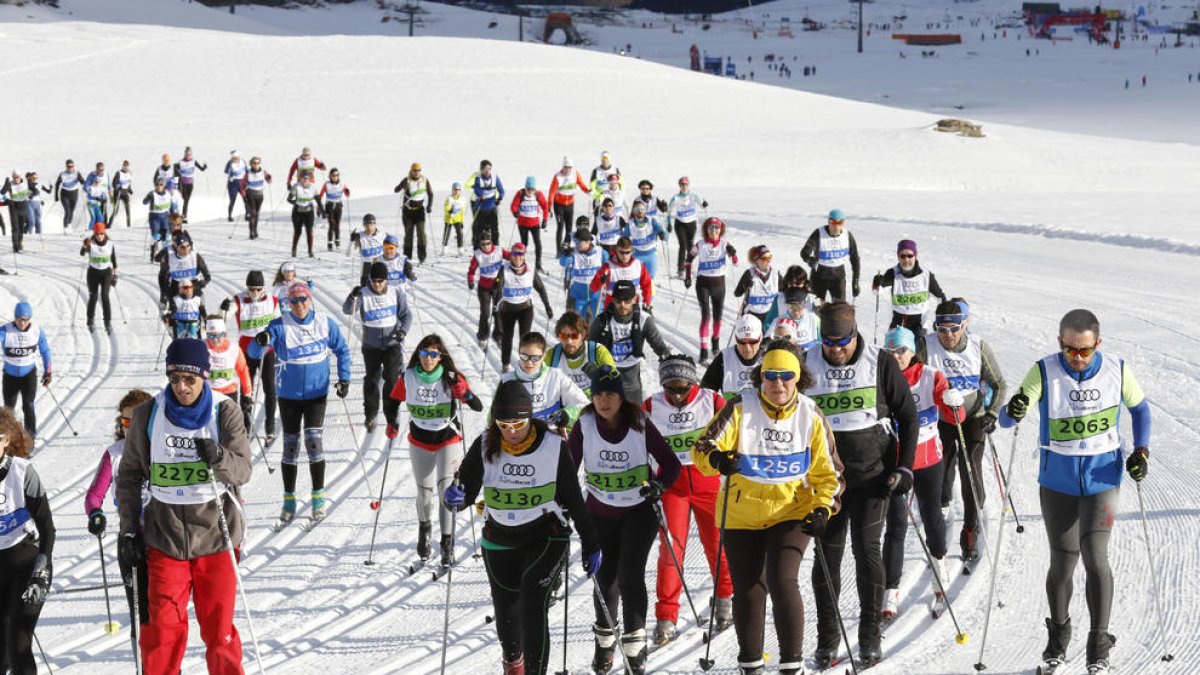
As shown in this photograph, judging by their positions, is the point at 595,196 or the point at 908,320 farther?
the point at 595,196

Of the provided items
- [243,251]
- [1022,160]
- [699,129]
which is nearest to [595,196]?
[243,251]

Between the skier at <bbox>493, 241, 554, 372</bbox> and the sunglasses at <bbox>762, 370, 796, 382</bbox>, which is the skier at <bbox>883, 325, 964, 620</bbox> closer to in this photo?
the sunglasses at <bbox>762, 370, 796, 382</bbox>

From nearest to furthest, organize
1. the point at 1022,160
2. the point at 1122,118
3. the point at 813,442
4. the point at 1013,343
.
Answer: the point at 813,442, the point at 1013,343, the point at 1022,160, the point at 1122,118

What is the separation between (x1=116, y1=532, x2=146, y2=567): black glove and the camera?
6109mm

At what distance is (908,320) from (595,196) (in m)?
10.3

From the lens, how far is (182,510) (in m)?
6.26

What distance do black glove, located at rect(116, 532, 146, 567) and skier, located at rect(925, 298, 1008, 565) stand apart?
15.9 feet

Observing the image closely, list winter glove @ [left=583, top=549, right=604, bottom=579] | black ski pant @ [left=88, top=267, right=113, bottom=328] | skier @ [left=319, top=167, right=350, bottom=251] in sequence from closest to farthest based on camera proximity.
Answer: winter glove @ [left=583, top=549, right=604, bottom=579]
black ski pant @ [left=88, top=267, right=113, bottom=328]
skier @ [left=319, top=167, right=350, bottom=251]

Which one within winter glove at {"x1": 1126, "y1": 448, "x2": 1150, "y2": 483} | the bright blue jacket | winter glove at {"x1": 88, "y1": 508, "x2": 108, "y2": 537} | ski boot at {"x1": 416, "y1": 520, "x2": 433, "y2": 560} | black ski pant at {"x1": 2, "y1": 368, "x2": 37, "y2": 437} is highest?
winter glove at {"x1": 1126, "y1": 448, "x2": 1150, "y2": 483}

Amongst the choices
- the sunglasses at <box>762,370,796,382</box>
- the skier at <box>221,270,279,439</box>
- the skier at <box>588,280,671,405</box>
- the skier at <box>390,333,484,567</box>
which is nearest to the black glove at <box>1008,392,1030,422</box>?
the sunglasses at <box>762,370,796,382</box>

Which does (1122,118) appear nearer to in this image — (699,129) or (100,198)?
(699,129)

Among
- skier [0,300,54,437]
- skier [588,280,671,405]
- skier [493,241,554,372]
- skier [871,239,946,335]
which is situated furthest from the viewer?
skier [493,241,554,372]

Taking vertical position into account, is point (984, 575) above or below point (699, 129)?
below

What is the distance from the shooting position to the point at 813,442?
6012 mm
